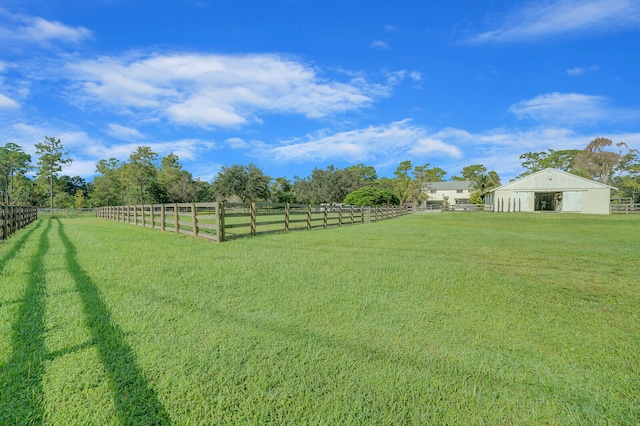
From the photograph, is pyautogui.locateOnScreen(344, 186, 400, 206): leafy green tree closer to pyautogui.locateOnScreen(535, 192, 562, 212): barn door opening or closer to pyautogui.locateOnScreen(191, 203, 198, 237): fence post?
pyautogui.locateOnScreen(535, 192, 562, 212): barn door opening

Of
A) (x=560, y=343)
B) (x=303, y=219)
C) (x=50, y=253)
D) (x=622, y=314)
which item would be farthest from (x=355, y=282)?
(x=303, y=219)

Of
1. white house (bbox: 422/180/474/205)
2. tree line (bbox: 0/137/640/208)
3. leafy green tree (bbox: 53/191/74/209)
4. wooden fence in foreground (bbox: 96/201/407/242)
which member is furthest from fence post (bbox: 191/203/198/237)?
white house (bbox: 422/180/474/205)

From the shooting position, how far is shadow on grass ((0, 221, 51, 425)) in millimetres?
1669

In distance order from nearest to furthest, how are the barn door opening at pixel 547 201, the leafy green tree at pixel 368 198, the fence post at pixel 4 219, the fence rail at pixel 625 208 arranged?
the fence post at pixel 4 219
the fence rail at pixel 625 208
the barn door opening at pixel 547 201
the leafy green tree at pixel 368 198

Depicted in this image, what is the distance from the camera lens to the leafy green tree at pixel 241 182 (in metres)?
41.6

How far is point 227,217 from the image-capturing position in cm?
1154

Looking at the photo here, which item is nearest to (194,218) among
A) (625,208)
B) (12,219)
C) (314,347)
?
(12,219)

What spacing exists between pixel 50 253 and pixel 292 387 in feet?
21.0

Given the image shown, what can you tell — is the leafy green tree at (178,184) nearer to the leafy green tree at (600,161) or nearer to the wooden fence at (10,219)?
the wooden fence at (10,219)

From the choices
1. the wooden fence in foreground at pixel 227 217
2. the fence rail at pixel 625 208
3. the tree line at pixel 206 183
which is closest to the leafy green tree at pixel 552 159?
the tree line at pixel 206 183

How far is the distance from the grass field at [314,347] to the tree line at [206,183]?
39037 millimetres

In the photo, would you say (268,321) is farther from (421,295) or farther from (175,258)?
(175,258)

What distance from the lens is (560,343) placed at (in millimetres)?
2502

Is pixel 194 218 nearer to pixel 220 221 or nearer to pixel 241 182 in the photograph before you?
pixel 220 221
